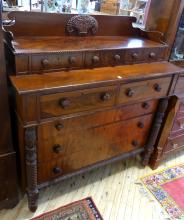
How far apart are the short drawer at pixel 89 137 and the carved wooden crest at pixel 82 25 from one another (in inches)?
23.0

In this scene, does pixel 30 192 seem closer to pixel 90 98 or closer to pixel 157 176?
pixel 90 98

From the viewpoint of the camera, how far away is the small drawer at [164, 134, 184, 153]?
182 cm

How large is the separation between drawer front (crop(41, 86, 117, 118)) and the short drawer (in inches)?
5.3

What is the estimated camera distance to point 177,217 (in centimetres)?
150

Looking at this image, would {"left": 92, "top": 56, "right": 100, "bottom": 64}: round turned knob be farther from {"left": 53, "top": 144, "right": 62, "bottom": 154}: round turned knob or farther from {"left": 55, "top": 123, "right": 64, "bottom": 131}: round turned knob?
{"left": 53, "top": 144, "right": 62, "bottom": 154}: round turned knob

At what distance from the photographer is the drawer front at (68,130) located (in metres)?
1.22

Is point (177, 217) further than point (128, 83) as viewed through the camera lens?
Yes

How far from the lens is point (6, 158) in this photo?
1242mm

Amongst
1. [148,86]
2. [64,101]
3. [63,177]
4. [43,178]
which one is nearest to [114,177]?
[63,177]

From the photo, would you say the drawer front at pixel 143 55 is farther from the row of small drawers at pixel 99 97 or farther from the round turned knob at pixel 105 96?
the round turned knob at pixel 105 96

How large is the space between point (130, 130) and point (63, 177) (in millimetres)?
567

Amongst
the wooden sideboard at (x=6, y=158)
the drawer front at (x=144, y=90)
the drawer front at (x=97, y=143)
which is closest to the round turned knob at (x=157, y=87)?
the drawer front at (x=144, y=90)

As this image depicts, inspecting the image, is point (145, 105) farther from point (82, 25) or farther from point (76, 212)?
point (76, 212)

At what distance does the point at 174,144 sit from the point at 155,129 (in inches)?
13.7
